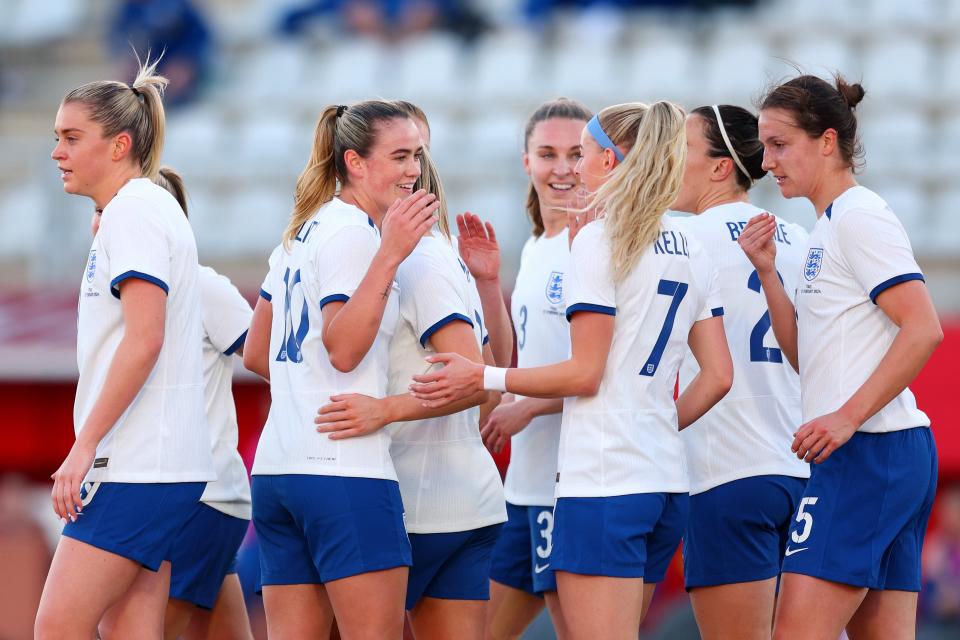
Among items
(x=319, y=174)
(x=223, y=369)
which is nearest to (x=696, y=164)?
(x=319, y=174)

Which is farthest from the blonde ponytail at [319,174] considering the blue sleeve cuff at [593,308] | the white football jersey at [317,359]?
the blue sleeve cuff at [593,308]

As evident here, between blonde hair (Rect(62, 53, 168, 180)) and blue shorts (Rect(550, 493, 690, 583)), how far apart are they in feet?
5.15

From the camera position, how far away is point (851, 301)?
3.74 meters

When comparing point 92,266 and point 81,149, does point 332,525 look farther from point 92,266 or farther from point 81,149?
point 81,149

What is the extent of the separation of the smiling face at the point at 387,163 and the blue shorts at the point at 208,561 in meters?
1.07

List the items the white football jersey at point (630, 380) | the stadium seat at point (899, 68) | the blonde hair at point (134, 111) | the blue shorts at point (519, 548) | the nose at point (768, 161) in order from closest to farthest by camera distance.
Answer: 1. the white football jersey at point (630, 380)
2. the blonde hair at point (134, 111)
3. the nose at point (768, 161)
4. the blue shorts at point (519, 548)
5. the stadium seat at point (899, 68)

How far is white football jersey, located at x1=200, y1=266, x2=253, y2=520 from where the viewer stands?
4219 mm

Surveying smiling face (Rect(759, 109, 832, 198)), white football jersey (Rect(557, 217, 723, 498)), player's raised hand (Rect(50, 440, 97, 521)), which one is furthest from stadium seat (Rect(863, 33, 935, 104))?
player's raised hand (Rect(50, 440, 97, 521))

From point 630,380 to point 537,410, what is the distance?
90 centimetres

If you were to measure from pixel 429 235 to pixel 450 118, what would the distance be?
805 centimetres

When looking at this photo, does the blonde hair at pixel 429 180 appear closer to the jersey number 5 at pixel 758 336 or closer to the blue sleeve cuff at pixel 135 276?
the blue sleeve cuff at pixel 135 276

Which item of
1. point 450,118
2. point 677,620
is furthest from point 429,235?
point 450,118

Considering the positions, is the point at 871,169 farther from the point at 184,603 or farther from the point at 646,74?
the point at 184,603

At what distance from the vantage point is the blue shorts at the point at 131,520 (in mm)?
3562
